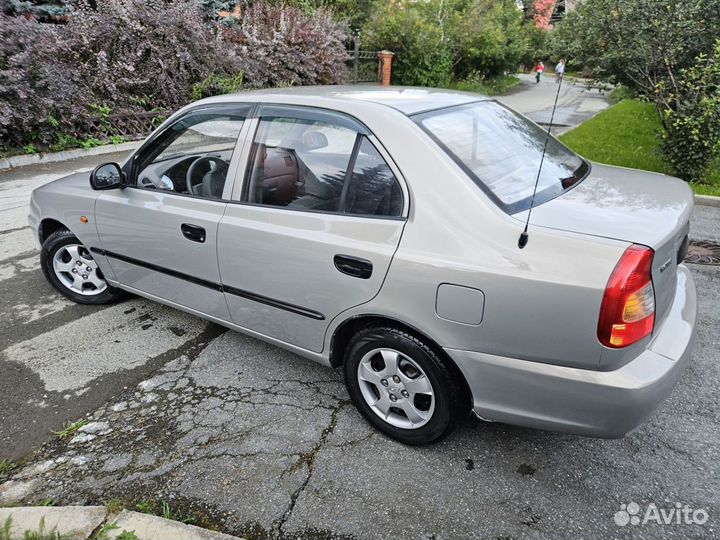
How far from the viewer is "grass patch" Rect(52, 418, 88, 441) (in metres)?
2.72

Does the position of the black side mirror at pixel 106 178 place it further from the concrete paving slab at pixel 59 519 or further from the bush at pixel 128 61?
the bush at pixel 128 61

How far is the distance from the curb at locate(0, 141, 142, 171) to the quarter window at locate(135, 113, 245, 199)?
6.93 meters

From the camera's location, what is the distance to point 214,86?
36.9 ft

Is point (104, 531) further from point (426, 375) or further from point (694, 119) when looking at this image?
point (694, 119)

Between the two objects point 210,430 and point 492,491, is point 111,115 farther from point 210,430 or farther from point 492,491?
point 492,491

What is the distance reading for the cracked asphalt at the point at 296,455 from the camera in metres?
2.20

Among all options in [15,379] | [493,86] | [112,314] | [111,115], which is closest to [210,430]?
[15,379]

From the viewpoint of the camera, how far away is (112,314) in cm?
398

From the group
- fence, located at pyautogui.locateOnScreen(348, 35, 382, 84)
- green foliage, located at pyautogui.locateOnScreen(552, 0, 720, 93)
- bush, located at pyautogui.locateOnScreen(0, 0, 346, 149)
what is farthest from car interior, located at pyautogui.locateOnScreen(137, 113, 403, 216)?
fence, located at pyautogui.locateOnScreen(348, 35, 382, 84)

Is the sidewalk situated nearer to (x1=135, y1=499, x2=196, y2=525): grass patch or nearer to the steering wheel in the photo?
the steering wheel

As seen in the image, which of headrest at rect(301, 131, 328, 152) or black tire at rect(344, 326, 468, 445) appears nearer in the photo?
black tire at rect(344, 326, 468, 445)

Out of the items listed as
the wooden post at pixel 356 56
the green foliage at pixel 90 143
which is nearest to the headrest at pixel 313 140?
the green foliage at pixel 90 143

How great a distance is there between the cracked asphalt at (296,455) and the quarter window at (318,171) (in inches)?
45.3

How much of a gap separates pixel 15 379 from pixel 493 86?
24971 mm
